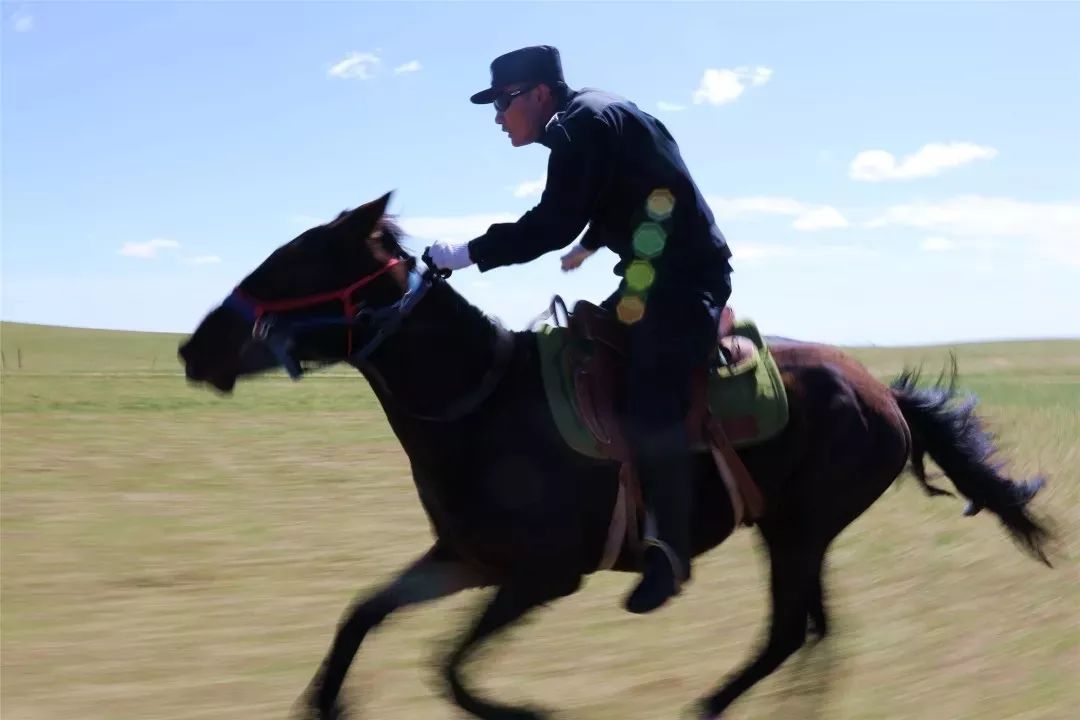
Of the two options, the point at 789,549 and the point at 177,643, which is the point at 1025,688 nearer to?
the point at 789,549

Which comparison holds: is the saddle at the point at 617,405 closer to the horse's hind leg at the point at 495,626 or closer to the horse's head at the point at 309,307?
the horse's hind leg at the point at 495,626

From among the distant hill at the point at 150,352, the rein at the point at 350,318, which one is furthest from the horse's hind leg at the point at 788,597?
the distant hill at the point at 150,352

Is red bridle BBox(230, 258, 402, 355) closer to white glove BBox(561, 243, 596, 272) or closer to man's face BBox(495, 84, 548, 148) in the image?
man's face BBox(495, 84, 548, 148)

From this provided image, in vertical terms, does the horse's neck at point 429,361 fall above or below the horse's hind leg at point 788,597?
above

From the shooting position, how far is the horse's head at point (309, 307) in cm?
410

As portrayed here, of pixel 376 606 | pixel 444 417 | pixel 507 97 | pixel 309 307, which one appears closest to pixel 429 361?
pixel 444 417

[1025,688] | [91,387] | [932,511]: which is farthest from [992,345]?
[1025,688]

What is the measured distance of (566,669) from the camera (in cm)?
550

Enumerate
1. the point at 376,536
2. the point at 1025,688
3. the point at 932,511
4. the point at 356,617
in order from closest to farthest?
the point at 356,617 → the point at 1025,688 → the point at 376,536 → the point at 932,511

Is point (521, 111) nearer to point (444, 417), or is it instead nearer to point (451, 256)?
point (451, 256)

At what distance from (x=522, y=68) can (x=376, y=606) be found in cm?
227

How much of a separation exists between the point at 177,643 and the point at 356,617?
2.28 m

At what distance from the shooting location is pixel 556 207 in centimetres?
414

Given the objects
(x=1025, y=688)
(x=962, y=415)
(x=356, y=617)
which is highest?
(x=962, y=415)
